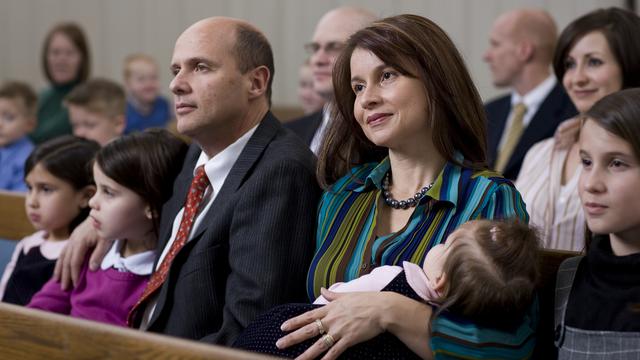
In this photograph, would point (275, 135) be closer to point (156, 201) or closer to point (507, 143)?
point (156, 201)

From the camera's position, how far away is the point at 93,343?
6.73ft

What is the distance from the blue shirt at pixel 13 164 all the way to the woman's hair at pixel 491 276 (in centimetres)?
348

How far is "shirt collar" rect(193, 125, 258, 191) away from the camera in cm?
289

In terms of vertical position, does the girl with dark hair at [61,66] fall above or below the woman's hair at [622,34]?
below

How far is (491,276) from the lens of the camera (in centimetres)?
216

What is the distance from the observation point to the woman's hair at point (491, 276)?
2.15 metres

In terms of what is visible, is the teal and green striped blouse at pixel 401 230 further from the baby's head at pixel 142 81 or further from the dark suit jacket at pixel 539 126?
the baby's head at pixel 142 81

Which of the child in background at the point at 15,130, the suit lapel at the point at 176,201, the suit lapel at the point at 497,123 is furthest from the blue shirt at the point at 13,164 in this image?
the suit lapel at the point at 497,123

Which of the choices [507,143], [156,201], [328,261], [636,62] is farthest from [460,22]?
[328,261]

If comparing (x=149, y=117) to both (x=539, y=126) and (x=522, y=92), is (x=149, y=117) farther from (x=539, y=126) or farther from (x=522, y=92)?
(x=539, y=126)

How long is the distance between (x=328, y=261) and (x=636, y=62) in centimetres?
165

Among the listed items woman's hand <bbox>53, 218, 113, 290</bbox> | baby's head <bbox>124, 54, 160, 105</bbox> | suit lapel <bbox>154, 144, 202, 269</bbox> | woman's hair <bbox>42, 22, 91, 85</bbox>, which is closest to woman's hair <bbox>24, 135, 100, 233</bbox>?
woman's hand <bbox>53, 218, 113, 290</bbox>

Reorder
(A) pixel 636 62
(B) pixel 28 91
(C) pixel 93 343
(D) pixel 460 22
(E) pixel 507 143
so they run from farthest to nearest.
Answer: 1. (D) pixel 460 22
2. (B) pixel 28 91
3. (E) pixel 507 143
4. (A) pixel 636 62
5. (C) pixel 93 343

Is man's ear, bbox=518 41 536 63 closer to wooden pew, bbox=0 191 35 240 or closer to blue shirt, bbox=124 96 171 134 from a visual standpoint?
wooden pew, bbox=0 191 35 240
